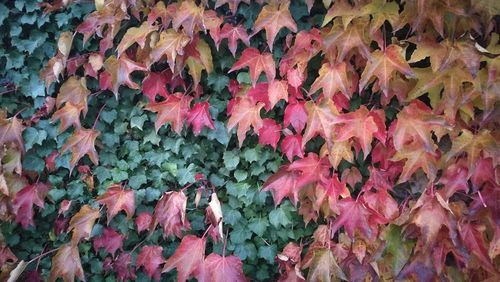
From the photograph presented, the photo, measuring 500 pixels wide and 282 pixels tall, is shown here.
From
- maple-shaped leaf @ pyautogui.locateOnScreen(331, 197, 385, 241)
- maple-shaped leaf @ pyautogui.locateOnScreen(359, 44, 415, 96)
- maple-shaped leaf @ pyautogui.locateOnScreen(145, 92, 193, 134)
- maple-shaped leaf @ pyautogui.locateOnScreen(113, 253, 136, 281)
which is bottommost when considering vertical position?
maple-shaped leaf @ pyautogui.locateOnScreen(113, 253, 136, 281)

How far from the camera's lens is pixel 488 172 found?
1.91 meters

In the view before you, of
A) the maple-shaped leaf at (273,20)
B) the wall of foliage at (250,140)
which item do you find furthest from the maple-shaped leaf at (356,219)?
the maple-shaped leaf at (273,20)

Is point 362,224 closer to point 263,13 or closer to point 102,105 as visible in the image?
point 263,13

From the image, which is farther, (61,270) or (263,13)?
(61,270)

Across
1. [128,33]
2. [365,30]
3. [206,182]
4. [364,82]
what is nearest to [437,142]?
[364,82]

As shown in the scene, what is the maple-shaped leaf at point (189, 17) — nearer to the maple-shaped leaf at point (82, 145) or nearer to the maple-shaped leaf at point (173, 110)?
the maple-shaped leaf at point (173, 110)

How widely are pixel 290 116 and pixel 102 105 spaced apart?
96cm

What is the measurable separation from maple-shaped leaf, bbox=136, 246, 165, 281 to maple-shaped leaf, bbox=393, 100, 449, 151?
3.92 feet

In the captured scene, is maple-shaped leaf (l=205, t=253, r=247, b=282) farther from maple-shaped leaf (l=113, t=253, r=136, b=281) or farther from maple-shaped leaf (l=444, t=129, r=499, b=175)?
maple-shaped leaf (l=444, t=129, r=499, b=175)

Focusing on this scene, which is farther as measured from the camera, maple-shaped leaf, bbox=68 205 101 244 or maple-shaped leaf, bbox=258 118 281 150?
maple-shaped leaf, bbox=68 205 101 244

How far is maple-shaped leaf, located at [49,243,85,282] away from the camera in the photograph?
7.77 ft

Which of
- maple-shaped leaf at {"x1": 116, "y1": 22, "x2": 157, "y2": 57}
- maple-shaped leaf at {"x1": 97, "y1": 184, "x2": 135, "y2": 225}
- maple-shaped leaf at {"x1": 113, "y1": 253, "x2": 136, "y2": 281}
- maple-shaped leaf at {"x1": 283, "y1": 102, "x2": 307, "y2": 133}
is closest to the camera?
maple-shaped leaf at {"x1": 283, "y1": 102, "x2": 307, "y2": 133}

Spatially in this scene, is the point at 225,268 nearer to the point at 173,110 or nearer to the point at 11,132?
the point at 173,110

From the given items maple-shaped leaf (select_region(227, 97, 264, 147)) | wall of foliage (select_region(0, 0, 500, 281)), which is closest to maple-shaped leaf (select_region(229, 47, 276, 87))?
wall of foliage (select_region(0, 0, 500, 281))
